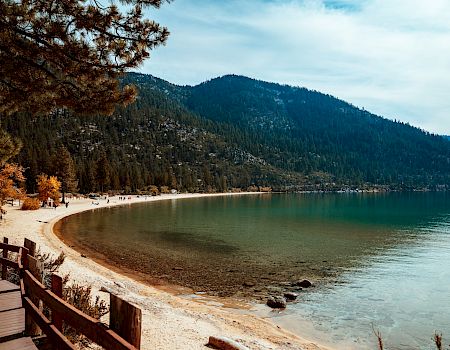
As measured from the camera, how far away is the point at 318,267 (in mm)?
30625

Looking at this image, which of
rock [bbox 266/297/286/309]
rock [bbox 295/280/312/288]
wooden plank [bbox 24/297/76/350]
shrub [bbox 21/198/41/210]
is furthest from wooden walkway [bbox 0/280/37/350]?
shrub [bbox 21/198/41/210]

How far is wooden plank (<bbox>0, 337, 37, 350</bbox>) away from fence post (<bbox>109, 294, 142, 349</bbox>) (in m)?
3.01

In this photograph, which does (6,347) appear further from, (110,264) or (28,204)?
(28,204)

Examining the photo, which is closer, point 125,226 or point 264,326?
point 264,326

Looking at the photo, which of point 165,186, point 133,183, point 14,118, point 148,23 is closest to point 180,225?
point 148,23

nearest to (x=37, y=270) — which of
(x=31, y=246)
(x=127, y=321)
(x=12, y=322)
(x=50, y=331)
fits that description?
(x=12, y=322)

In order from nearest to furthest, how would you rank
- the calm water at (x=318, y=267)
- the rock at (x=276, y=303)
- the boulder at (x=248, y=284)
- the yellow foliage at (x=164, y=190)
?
the calm water at (x=318, y=267)
the rock at (x=276, y=303)
the boulder at (x=248, y=284)
the yellow foliage at (x=164, y=190)

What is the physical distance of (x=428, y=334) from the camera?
17.1 meters

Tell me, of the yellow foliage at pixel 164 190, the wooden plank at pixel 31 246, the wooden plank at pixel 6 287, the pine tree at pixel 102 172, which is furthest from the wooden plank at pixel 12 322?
the yellow foliage at pixel 164 190

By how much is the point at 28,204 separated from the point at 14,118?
144271 millimetres

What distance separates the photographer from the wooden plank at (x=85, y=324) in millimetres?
3539

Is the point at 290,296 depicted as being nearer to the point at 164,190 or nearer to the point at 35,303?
the point at 35,303

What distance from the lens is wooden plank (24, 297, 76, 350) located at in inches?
191

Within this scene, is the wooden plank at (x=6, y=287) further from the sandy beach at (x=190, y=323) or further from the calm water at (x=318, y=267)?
the calm water at (x=318, y=267)
